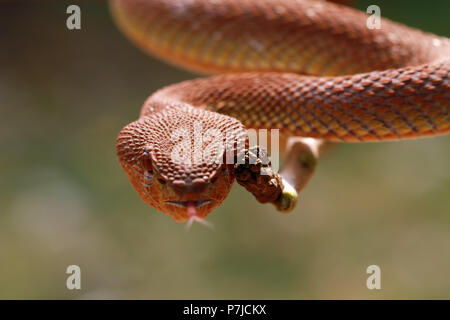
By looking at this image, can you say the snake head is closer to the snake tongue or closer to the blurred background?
the snake tongue

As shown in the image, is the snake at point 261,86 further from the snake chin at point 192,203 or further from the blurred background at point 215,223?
the blurred background at point 215,223

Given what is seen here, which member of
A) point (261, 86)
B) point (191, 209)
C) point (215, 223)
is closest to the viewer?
point (191, 209)

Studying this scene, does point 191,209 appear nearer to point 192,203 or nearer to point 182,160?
point 192,203

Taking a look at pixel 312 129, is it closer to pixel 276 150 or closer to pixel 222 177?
pixel 276 150

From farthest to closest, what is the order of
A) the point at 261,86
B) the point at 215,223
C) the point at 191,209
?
the point at 215,223 < the point at 261,86 < the point at 191,209

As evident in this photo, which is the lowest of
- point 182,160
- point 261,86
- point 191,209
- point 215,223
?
point 191,209

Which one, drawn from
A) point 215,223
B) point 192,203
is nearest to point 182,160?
point 192,203
